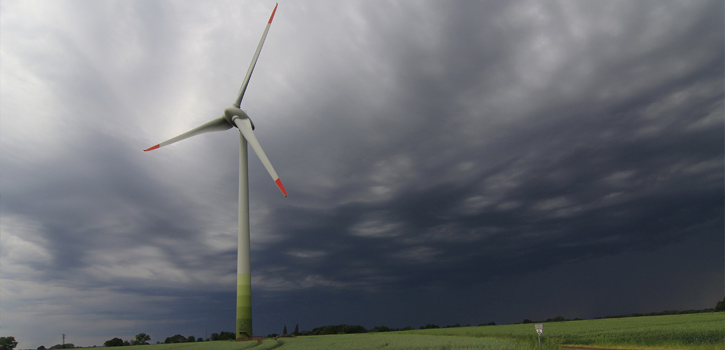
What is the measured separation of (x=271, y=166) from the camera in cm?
6075

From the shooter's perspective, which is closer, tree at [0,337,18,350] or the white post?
the white post

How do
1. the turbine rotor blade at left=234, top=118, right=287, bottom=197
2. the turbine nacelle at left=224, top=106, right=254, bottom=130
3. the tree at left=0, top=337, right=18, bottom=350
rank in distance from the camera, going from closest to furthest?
the turbine rotor blade at left=234, top=118, right=287, bottom=197 → the turbine nacelle at left=224, top=106, right=254, bottom=130 → the tree at left=0, top=337, right=18, bottom=350

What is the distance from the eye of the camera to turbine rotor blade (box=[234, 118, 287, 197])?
5862cm

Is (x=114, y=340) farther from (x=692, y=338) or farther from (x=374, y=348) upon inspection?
(x=692, y=338)

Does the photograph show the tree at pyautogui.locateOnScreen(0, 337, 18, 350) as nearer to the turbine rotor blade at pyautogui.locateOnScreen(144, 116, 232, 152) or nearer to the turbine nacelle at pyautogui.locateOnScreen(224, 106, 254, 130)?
the turbine rotor blade at pyautogui.locateOnScreen(144, 116, 232, 152)

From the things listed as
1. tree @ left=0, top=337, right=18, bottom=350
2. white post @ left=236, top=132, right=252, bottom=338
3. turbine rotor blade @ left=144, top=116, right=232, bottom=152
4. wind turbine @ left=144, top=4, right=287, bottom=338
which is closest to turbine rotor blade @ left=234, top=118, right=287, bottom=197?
wind turbine @ left=144, top=4, right=287, bottom=338

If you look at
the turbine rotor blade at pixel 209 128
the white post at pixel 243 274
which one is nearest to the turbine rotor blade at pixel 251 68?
the turbine rotor blade at pixel 209 128

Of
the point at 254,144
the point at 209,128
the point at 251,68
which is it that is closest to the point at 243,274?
the point at 254,144

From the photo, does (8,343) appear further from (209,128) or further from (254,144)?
(254,144)

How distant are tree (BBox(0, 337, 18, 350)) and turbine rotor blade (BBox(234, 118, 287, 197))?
9842 centimetres

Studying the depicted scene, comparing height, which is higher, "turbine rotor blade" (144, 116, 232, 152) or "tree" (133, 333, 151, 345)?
"turbine rotor blade" (144, 116, 232, 152)

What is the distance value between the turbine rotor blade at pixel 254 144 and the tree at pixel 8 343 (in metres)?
98.4

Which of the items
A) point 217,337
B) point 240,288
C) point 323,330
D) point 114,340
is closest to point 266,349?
point 240,288

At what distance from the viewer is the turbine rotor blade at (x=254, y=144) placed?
58.6 metres
